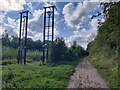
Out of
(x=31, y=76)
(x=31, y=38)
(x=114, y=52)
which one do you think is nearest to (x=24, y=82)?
(x=31, y=76)

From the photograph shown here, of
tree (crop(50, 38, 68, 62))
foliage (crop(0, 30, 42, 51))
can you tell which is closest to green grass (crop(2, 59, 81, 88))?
tree (crop(50, 38, 68, 62))

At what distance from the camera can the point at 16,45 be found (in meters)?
11.6

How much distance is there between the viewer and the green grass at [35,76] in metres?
7.91

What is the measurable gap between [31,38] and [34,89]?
2.30 m

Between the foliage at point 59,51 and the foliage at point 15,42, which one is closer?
the foliage at point 15,42

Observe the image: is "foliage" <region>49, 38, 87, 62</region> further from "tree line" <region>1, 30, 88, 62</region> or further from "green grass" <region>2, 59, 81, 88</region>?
"green grass" <region>2, 59, 81, 88</region>

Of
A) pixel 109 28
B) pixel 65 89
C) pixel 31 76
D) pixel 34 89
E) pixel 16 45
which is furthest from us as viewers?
pixel 16 45

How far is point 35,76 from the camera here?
29.5 feet

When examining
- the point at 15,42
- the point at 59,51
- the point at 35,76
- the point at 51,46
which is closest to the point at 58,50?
the point at 59,51

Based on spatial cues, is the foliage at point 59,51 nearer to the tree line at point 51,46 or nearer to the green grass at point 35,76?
the tree line at point 51,46

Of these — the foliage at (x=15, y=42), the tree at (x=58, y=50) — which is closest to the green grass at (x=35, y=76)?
the tree at (x=58, y=50)

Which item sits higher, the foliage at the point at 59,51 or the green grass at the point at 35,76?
the foliage at the point at 59,51

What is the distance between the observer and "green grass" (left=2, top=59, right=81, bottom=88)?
7.91 metres

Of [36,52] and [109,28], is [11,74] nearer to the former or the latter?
[36,52]
